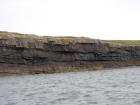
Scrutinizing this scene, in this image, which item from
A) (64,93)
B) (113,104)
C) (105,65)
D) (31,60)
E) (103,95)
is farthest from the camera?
(105,65)

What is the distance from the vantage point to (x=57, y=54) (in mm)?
73000

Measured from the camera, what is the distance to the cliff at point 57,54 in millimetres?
66375

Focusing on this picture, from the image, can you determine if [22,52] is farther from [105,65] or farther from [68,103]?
[68,103]

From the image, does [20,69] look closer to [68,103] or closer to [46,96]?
[46,96]

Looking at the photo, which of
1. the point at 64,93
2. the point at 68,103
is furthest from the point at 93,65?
the point at 68,103

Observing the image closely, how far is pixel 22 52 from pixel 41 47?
3.90 meters

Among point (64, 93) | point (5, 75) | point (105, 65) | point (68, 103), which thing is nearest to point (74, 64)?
point (105, 65)

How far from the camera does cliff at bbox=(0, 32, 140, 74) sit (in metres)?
66.4

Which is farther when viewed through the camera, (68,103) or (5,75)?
(5,75)

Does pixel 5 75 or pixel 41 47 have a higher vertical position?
pixel 41 47

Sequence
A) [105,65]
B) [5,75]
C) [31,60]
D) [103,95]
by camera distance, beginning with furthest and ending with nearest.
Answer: [105,65] < [31,60] < [5,75] < [103,95]

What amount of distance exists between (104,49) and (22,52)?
18.7m

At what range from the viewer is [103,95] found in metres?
32.6

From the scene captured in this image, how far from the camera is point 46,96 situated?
33094mm
